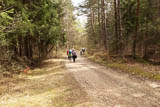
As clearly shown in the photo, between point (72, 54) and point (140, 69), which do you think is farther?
point (72, 54)

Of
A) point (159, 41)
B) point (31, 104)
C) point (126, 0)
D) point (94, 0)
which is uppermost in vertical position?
point (94, 0)

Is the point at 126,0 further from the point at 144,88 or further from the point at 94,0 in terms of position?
the point at 144,88

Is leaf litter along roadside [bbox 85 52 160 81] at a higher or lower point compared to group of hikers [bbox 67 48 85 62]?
lower

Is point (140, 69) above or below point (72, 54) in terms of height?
below

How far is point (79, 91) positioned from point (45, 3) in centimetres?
1200

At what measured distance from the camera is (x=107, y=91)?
5.96 metres

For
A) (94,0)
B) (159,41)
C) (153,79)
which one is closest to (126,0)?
(94,0)

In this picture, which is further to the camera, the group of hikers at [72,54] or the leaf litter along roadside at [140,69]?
the group of hikers at [72,54]

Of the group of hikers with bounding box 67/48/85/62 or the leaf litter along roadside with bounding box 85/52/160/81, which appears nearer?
the leaf litter along roadside with bounding box 85/52/160/81

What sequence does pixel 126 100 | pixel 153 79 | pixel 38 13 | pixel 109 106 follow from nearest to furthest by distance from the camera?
pixel 109 106, pixel 126 100, pixel 153 79, pixel 38 13

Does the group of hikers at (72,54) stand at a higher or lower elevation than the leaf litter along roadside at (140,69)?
higher

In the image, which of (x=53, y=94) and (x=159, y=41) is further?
(x=159, y=41)

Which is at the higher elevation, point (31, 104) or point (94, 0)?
point (94, 0)

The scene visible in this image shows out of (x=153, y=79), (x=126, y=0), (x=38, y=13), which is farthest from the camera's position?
(x=126, y=0)
